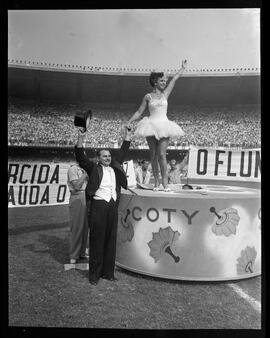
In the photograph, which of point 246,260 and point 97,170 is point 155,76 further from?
point 246,260

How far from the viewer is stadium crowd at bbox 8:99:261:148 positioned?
3.71 m

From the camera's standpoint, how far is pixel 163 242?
3.62m

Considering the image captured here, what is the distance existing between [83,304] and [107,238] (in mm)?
711

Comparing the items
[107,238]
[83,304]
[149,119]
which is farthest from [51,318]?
[149,119]

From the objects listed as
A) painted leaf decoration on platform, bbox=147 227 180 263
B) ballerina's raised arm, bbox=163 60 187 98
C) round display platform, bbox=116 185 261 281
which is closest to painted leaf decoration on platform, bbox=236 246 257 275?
round display platform, bbox=116 185 261 281

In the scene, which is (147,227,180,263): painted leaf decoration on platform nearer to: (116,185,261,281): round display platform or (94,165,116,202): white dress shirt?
(116,185,261,281): round display platform

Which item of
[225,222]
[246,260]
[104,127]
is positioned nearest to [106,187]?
[104,127]

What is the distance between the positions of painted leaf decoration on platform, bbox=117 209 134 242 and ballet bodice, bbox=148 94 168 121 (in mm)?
1090

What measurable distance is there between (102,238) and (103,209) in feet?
1.03

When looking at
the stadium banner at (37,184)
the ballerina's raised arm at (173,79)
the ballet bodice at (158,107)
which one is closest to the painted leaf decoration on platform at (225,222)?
the ballet bodice at (158,107)

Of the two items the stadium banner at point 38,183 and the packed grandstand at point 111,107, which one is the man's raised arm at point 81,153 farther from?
the stadium banner at point 38,183
